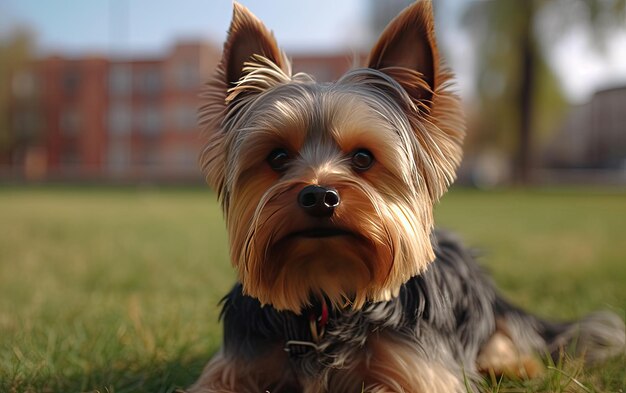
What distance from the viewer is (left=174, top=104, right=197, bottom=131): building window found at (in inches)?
2621

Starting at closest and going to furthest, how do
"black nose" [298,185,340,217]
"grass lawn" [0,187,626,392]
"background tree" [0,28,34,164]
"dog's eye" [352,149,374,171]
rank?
"black nose" [298,185,340,217] < "dog's eye" [352,149,374,171] < "grass lawn" [0,187,626,392] < "background tree" [0,28,34,164]

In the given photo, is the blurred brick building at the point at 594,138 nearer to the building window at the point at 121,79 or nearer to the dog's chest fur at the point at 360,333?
the building window at the point at 121,79

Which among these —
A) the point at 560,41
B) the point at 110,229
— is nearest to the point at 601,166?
the point at 560,41

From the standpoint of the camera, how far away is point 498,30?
33.5 meters

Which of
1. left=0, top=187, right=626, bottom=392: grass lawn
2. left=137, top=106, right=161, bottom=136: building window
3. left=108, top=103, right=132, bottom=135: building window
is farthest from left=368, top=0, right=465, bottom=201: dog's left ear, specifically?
left=108, top=103, right=132, bottom=135: building window

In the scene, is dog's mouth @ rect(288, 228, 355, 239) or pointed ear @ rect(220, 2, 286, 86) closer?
dog's mouth @ rect(288, 228, 355, 239)

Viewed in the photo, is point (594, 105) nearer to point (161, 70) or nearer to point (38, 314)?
point (161, 70)

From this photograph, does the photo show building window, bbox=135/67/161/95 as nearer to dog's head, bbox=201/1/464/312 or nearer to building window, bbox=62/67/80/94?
building window, bbox=62/67/80/94

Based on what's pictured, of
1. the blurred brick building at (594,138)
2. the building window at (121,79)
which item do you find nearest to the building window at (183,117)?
the building window at (121,79)

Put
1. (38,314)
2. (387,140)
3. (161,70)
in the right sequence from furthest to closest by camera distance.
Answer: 1. (161,70)
2. (38,314)
3. (387,140)

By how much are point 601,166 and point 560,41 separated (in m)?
51.4

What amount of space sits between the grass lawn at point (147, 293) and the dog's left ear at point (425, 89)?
3.79 feet

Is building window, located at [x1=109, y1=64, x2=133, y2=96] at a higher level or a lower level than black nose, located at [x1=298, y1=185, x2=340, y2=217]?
higher

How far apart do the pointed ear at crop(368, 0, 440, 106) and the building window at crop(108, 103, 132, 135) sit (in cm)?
6948
